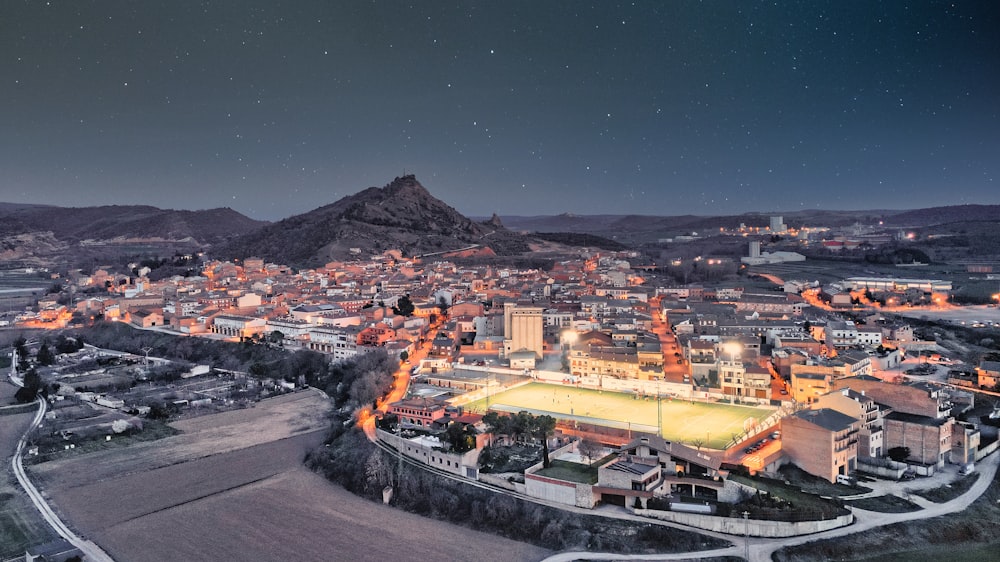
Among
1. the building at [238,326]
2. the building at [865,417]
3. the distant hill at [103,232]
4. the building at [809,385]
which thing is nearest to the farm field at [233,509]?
the building at [865,417]

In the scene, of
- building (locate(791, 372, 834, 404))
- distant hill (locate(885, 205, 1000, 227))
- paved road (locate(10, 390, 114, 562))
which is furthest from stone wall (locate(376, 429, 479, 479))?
distant hill (locate(885, 205, 1000, 227))

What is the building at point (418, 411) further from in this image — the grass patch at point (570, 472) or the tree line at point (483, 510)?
the grass patch at point (570, 472)

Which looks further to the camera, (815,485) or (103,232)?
(103,232)

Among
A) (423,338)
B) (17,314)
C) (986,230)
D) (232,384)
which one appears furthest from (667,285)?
(986,230)

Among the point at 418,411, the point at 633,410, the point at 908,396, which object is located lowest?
the point at 633,410

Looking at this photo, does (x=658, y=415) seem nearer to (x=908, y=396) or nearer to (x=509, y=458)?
(x=509, y=458)

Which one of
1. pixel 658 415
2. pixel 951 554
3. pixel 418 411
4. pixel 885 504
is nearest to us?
pixel 951 554

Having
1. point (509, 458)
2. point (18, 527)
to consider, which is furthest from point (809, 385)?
point (18, 527)

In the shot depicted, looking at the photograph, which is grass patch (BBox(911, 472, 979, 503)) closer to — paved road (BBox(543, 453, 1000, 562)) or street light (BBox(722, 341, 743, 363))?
paved road (BBox(543, 453, 1000, 562))
